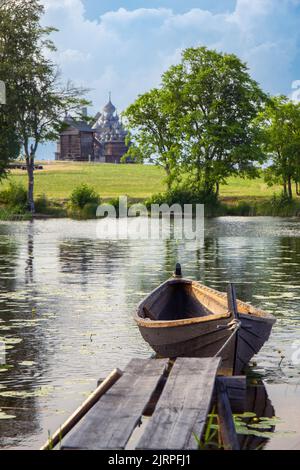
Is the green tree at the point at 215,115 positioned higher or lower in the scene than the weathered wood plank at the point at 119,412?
higher

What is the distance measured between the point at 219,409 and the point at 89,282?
1857 centimetres

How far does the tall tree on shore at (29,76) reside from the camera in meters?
72.2

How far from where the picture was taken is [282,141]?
91.7m

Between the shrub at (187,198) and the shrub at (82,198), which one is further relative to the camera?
the shrub at (187,198)

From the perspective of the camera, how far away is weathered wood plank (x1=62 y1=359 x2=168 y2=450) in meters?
8.09

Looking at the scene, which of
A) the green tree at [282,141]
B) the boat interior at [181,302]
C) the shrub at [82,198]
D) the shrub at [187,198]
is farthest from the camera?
the green tree at [282,141]

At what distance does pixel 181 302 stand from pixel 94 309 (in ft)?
14.6

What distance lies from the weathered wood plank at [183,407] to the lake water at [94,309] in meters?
1.31

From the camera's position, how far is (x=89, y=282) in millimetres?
28234

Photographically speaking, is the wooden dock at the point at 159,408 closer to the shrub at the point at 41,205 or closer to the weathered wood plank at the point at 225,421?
the weathered wood plank at the point at 225,421

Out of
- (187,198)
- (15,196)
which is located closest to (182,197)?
(187,198)

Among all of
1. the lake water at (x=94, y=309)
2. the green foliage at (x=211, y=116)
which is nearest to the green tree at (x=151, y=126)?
the green foliage at (x=211, y=116)

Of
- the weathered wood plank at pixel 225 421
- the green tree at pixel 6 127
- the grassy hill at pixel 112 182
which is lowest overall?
the weathered wood plank at pixel 225 421

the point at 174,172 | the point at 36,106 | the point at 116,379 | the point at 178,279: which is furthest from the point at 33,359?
the point at 174,172
